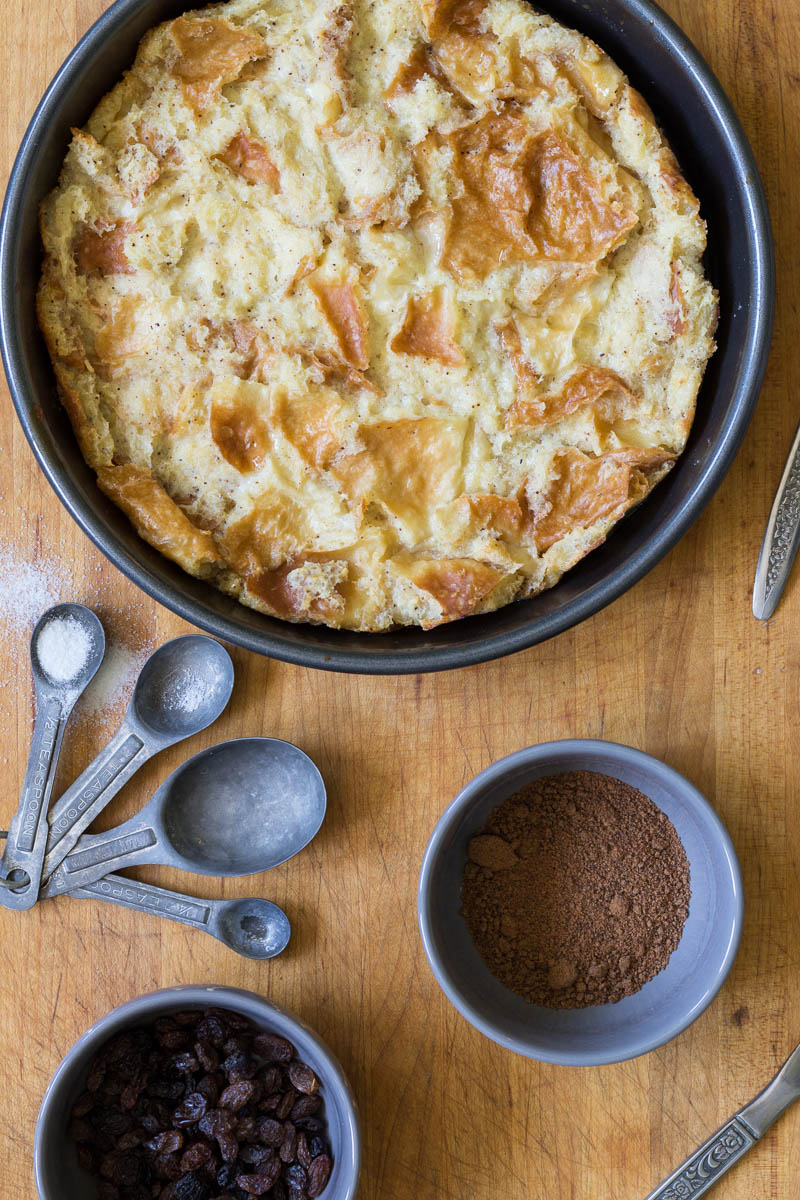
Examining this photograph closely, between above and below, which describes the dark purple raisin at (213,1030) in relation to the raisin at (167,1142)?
above

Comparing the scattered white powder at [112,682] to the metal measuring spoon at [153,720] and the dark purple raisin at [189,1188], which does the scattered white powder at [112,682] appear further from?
the dark purple raisin at [189,1188]

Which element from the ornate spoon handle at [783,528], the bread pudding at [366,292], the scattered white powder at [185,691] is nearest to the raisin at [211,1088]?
the scattered white powder at [185,691]

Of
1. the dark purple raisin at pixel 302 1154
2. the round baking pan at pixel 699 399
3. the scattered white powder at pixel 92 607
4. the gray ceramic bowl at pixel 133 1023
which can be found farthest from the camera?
the scattered white powder at pixel 92 607

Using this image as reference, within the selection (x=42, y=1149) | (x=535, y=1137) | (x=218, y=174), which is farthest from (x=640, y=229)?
(x=42, y=1149)

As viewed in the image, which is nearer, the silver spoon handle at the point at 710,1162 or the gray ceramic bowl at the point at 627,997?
the gray ceramic bowl at the point at 627,997

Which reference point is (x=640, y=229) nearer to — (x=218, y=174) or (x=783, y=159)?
(x=783, y=159)

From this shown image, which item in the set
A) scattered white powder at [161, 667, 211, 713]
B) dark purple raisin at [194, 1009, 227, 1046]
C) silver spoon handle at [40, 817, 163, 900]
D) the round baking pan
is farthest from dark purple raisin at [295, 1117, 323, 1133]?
the round baking pan

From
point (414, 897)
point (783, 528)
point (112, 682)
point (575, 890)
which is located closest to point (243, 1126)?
point (414, 897)

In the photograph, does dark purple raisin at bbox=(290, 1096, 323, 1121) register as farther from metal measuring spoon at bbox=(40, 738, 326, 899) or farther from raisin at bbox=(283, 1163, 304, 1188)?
metal measuring spoon at bbox=(40, 738, 326, 899)
